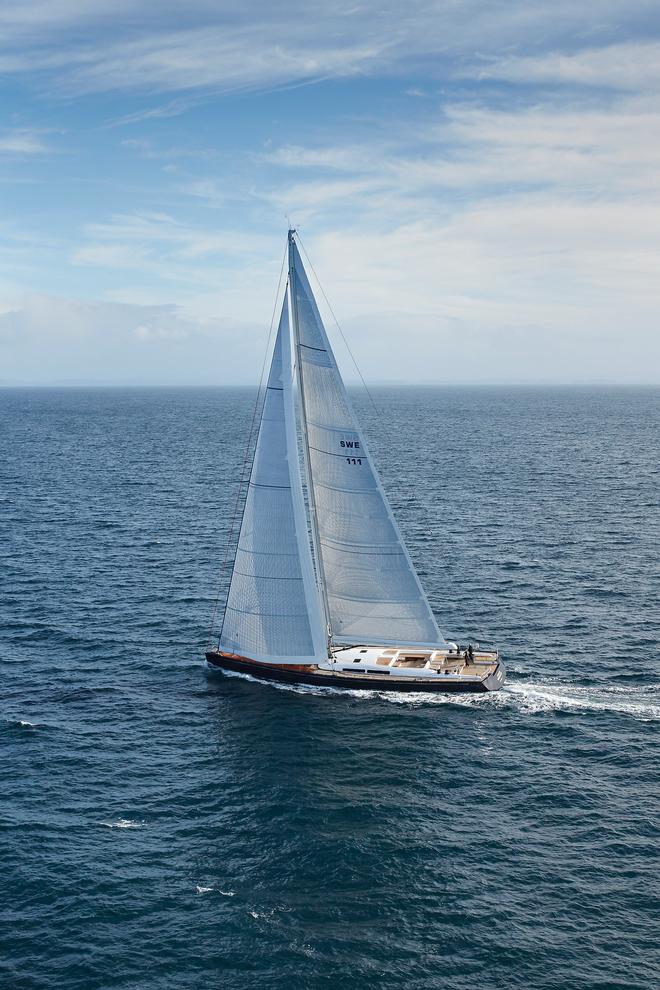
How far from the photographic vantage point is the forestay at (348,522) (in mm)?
54344

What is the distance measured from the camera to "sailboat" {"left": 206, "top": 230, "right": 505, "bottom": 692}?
55344 millimetres

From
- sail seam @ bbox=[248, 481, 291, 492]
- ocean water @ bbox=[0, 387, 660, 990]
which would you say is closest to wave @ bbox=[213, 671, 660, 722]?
ocean water @ bbox=[0, 387, 660, 990]

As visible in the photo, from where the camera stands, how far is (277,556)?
187 ft

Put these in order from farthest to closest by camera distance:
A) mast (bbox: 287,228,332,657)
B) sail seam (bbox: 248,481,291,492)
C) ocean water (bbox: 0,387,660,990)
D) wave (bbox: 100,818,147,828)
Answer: sail seam (bbox: 248,481,291,492) < mast (bbox: 287,228,332,657) < wave (bbox: 100,818,147,828) < ocean water (bbox: 0,387,660,990)

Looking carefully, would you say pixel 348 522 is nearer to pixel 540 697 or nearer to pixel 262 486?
pixel 262 486

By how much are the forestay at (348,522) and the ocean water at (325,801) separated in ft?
18.0

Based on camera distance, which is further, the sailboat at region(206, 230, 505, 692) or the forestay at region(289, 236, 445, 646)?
the sailboat at region(206, 230, 505, 692)

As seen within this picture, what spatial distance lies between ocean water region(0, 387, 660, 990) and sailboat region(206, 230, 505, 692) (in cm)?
204

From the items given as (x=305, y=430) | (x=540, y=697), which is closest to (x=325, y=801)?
(x=540, y=697)

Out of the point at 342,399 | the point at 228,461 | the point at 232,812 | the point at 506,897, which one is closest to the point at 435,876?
the point at 506,897

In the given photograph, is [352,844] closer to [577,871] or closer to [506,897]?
[506,897]

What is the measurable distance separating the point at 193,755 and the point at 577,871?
21.0m

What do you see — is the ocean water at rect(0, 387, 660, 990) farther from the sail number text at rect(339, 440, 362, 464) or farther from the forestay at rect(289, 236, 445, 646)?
the sail number text at rect(339, 440, 362, 464)

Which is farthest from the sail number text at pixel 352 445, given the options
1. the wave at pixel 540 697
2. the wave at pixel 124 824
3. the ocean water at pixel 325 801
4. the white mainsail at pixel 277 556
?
the wave at pixel 124 824
